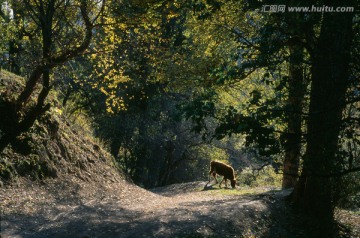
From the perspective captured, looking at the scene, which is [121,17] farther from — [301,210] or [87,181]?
[301,210]

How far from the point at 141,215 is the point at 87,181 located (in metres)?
4.21

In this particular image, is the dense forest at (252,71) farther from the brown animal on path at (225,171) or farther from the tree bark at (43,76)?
the brown animal on path at (225,171)

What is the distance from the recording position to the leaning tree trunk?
22.7 feet

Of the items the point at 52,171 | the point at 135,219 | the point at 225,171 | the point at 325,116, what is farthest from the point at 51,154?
the point at 225,171

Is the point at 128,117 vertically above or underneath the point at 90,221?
above

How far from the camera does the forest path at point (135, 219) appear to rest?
7.86 metres

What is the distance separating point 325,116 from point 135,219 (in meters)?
5.58

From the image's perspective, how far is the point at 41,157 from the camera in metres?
12.0

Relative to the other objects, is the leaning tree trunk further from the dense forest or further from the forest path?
the forest path

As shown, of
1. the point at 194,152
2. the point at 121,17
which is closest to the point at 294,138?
the point at 121,17

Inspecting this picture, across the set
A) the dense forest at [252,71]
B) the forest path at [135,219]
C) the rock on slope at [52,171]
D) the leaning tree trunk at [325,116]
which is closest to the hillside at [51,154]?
the rock on slope at [52,171]

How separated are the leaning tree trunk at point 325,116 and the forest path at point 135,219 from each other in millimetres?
1117

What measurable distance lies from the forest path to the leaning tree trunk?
112 centimetres

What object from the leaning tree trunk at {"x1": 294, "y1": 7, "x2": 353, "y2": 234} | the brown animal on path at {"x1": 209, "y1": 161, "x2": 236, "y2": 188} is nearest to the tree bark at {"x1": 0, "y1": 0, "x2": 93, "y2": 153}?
the leaning tree trunk at {"x1": 294, "y1": 7, "x2": 353, "y2": 234}
